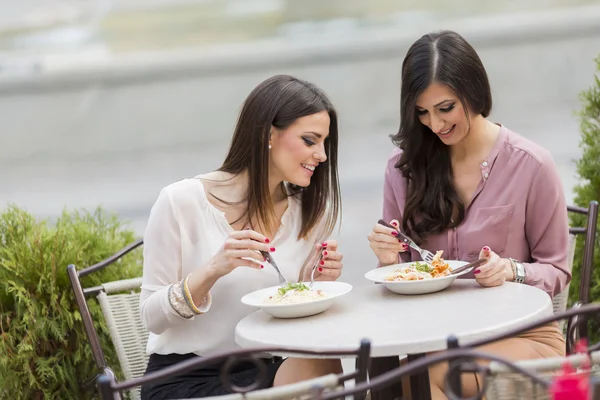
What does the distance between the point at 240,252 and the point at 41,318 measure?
1.03 metres

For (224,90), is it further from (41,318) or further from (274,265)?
(274,265)

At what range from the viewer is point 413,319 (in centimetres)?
216

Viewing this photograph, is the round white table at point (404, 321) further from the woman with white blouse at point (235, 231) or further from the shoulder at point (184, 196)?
the shoulder at point (184, 196)

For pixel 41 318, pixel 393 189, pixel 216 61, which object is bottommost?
pixel 41 318

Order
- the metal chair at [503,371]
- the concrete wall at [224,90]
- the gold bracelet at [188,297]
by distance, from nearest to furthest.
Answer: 1. the metal chair at [503,371]
2. the gold bracelet at [188,297]
3. the concrete wall at [224,90]

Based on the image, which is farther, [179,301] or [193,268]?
[193,268]

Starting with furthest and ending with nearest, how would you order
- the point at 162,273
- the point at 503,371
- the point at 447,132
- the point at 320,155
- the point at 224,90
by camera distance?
the point at 224,90 < the point at 447,132 < the point at 320,155 < the point at 162,273 < the point at 503,371

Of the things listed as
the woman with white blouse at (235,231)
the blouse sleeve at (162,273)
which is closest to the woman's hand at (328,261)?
the woman with white blouse at (235,231)

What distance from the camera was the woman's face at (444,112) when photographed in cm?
266

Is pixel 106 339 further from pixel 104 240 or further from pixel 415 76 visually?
pixel 415 76

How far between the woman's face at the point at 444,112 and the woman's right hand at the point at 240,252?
722 millimetres

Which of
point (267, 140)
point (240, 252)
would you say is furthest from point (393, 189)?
point (240, 252)

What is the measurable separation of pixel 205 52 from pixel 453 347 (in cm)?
1175

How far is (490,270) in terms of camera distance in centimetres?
241
